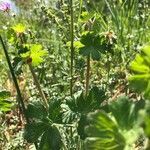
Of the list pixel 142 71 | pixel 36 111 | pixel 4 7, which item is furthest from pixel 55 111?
pixel 4 7

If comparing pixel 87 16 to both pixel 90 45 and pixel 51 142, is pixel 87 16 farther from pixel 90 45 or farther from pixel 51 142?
pixel 51 142

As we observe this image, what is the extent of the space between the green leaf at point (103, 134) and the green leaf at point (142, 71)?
162 mm

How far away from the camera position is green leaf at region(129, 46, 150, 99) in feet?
2.92

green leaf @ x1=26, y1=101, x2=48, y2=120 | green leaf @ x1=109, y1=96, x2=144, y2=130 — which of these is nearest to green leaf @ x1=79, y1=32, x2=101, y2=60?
green leaf @ x1=26, y1=101, x2=48, y2=120

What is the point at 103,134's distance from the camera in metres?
0.80

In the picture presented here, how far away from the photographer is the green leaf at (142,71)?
35.1 inches

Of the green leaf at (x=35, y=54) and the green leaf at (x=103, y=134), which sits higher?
the green leaf at (x=35, y=54)

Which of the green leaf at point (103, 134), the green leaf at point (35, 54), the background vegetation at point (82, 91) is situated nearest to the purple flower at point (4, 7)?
the background vegetation at point (82, 91)

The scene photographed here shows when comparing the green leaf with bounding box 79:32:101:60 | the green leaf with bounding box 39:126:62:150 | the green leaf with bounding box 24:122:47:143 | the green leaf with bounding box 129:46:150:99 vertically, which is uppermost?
the green leaf with bounding box 79:32:101:60

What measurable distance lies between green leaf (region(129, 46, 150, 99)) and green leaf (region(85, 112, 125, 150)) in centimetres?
16

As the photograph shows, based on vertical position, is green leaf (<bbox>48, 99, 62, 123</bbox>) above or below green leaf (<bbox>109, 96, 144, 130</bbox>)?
below

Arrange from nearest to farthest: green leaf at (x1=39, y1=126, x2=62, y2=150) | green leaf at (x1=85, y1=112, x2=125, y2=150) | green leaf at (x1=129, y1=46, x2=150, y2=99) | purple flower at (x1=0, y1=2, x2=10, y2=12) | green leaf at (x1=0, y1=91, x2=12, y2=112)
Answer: green leaf at (x1=85, y1=112, x2=125, y2=150) < green leaf at (x1=129, y1=46, x2=150, y2=99) < green leaf at (x1=39, y1=126, x2=62, y2=150) < green leaf at (x1=0, y1=91, x2=12, y2=112) < purple flower at (x1=0, y1=2, x2=10, y2=12)

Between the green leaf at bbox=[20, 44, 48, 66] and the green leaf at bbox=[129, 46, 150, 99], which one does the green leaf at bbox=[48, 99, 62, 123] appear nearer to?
the green leaf at bbox=[20, 44, 48, 66]

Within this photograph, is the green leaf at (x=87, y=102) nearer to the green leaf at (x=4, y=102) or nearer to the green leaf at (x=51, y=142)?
the green leaf at (x=51, y=142)
